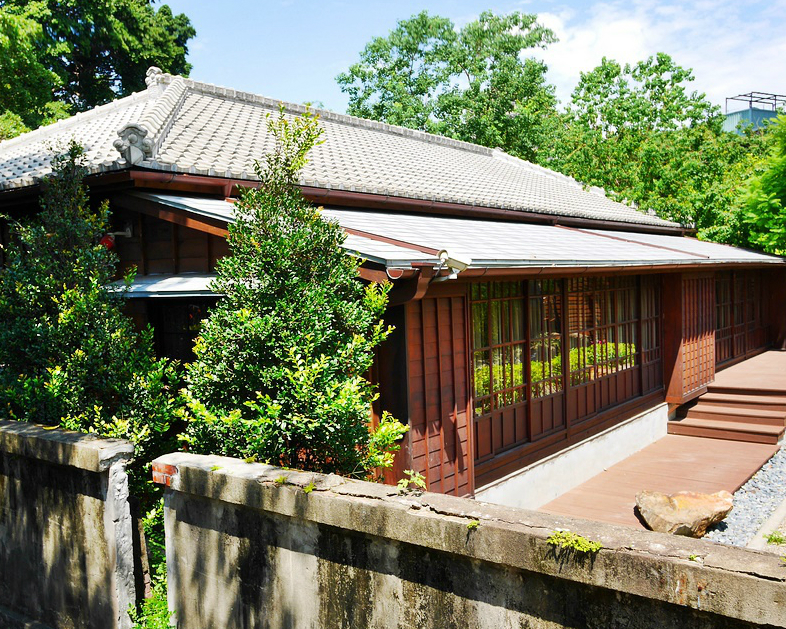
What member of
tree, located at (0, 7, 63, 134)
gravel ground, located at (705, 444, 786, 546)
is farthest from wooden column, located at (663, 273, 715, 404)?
tree, located at (0, 7, 63, 134)

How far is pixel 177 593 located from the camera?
4.33m

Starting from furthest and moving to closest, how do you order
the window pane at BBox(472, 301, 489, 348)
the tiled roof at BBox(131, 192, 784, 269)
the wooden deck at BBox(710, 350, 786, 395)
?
the wooden deck at BBox(710, 350, 786, 395), the window pane at BBox(472, 301, 489, 348), the tiled roof at BBox(131, 192, 784, 269)

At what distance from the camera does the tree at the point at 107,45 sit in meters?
25.4

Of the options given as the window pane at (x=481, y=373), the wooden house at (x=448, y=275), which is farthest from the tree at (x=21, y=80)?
the window pane at (x=481, y=373)

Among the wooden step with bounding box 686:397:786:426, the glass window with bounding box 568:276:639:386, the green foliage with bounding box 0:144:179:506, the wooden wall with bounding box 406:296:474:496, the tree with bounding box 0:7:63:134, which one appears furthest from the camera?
the tree with bounding box 0:7:63:134

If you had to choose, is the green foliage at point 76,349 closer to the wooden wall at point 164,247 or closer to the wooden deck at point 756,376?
the wooden wall at point 164,247

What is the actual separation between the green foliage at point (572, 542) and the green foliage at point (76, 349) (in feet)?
10.5

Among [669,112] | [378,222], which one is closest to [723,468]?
[378,222]

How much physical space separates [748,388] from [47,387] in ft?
38.2

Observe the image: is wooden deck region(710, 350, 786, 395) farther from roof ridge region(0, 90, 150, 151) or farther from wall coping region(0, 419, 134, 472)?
wall coping region(0, 419, 134, 472)

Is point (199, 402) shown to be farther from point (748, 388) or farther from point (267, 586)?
point (748, 388)

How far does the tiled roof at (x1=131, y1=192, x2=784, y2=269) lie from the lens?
5378 mm

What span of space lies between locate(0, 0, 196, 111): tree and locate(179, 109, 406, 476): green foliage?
77.8 ft

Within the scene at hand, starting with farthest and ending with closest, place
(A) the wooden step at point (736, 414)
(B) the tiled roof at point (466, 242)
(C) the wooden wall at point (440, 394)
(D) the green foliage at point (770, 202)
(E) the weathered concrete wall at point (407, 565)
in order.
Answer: (D) the green foliage at point (770, 202) → (A) the wooden step at point (736, 414) → (C) the wooden wall at point (440, 394) → (B) the tiled roof at point (466, 242) → (E) the weathered concrete wall at point (407, 565)
